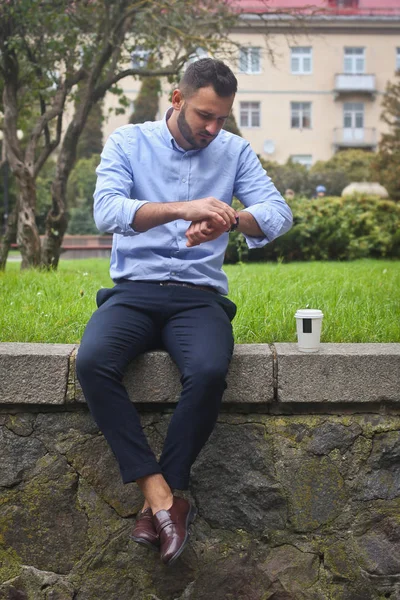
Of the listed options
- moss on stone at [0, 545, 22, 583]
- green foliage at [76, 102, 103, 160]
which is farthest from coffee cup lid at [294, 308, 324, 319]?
green foliage at [76, 102, 103, 160]

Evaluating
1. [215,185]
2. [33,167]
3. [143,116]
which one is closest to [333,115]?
[143,116]

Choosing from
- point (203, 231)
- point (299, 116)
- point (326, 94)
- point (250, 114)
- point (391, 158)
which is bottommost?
point (203, 231)

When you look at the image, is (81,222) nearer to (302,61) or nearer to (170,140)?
(302,61)

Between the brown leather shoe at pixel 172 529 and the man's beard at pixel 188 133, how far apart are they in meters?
1.45

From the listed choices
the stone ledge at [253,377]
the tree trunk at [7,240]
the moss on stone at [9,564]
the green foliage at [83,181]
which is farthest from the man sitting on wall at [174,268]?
the green foliage at [83,181]

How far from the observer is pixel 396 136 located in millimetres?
30766

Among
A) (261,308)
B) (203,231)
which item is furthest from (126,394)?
(261,308)

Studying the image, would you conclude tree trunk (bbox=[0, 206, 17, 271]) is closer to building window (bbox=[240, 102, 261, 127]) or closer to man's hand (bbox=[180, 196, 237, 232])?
man's hand (bbox=[180, 196, 237, 232])

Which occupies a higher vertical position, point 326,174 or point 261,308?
point 326,174

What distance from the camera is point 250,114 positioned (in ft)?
128

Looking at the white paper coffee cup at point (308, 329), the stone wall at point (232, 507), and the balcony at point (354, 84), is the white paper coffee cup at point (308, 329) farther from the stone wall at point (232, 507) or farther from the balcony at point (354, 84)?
the balcony at point (354, 84)

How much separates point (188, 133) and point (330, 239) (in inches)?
319

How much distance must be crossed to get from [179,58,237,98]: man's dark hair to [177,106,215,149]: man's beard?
94 millimetres

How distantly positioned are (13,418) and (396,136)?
1165 inches
